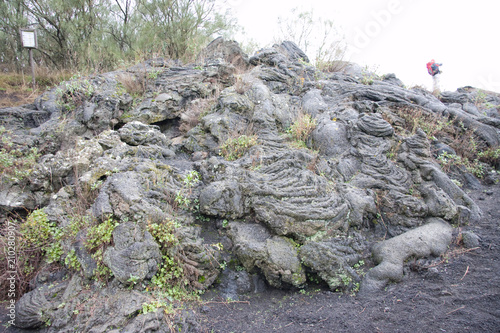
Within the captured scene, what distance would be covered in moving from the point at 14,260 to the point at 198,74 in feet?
23.8

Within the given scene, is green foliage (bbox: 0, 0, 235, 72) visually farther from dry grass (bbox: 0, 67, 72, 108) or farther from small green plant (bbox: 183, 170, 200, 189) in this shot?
small green plant (bbox: 183, 170, 200, 189)

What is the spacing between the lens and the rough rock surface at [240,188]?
4066 mm

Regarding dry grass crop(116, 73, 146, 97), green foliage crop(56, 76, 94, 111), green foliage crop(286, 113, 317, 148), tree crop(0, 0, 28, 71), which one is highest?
tree crop(0, 0, 28, 71)

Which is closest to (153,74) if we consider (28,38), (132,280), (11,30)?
(28,38)

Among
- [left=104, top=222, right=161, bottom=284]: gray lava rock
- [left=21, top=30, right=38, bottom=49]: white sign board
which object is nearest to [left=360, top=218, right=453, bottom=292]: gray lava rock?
Result: [left=104, top=222, right=161, bottom=284]: gray lava rock

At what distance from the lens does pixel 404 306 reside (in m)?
3.61

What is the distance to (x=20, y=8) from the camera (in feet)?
43.4

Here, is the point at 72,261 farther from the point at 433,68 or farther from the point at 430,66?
the point at 430,66

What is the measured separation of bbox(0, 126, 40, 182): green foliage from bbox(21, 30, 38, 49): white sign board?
180 inches

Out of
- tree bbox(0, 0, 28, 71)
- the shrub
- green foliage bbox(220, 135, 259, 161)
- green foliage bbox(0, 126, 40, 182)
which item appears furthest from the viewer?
tree bbox(0, 0, 28, 71)

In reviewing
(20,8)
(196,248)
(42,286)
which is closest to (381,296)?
(196,248)

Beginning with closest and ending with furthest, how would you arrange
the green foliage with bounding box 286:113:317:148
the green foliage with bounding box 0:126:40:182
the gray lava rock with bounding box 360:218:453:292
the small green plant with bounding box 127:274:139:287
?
the small green plant with bounding box 127:274:139:287
the gray lava rock with bounding box 360:218:453:292
the green foliage with bounding box 0:126:40:182
the green foliage with bounding box 286:113:317:148

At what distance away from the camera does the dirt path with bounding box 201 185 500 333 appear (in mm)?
3260

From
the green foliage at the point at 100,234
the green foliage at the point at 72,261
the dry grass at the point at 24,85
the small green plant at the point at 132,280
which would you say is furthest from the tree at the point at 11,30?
the small green plant at the point at 132,280
